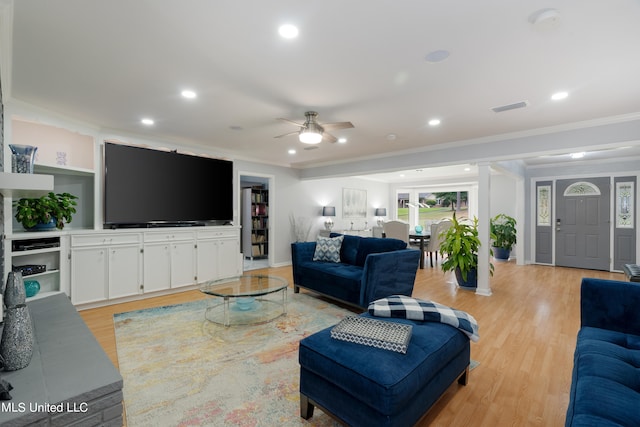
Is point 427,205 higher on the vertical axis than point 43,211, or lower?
higher

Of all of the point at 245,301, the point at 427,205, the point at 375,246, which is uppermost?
the point at 427,205

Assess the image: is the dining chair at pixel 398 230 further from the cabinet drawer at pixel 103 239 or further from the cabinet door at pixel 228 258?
the cabinet drawer at pixel 103 239

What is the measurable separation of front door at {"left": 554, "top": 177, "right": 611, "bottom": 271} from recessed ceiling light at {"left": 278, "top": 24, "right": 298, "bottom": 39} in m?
7.27

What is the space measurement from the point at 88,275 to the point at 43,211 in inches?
35.8

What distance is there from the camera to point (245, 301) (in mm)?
3516

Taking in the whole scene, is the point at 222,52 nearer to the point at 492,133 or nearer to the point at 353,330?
the point at 353,330

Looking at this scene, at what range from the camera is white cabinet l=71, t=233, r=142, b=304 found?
145 inches

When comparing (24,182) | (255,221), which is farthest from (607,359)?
(255,221)

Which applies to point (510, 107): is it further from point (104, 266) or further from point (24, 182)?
point (104, 266)

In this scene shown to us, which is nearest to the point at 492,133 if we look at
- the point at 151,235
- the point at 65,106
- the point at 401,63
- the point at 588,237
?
the point at 401,63

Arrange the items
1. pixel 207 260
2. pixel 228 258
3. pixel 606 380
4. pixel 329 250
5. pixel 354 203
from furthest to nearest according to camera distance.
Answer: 1. pixel 354 203
2. pixel 228 258
3. pixel 207 260
4. pixel 329 250
5. pixel 606 380

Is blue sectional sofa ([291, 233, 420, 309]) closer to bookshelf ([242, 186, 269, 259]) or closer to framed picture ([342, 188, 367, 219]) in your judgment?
bookshelf ([242, 186, 269, 259])

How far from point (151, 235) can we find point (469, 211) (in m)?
8.61

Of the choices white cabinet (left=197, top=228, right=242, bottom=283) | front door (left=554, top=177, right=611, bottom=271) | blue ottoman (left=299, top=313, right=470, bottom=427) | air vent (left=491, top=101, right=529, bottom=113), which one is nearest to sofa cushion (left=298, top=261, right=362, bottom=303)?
white cabinet (left=197, top=228, right=242, bottom=283)
